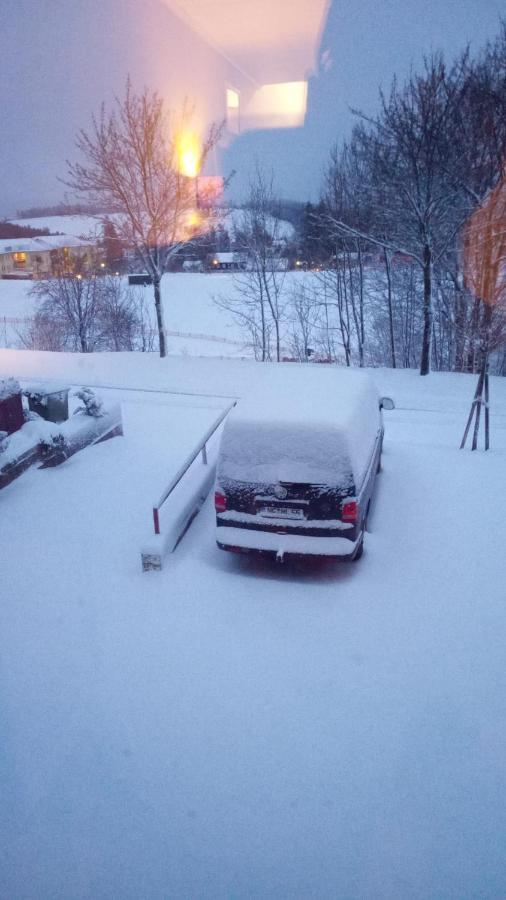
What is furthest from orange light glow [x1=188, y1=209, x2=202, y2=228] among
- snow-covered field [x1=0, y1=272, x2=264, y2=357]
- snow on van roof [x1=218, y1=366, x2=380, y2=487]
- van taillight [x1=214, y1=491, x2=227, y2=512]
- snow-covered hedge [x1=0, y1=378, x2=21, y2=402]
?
van taillight [x1=214, y1=491, x2=227, y2=512]

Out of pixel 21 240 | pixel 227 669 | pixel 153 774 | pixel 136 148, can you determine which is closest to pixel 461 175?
pixel 136 148

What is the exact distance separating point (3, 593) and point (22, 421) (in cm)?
374

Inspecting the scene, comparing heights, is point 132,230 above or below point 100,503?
above

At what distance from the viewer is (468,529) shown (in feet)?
19.8

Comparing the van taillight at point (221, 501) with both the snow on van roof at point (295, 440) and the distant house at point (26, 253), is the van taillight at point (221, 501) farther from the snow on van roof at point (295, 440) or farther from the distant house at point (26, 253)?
the distant house at point (26, 253)

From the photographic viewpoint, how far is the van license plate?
4.96m

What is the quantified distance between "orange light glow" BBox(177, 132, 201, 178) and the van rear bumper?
15.5m

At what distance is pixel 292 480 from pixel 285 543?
2.05 ft

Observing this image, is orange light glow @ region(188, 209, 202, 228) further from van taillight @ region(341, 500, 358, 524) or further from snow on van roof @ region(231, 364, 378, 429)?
van taillight @ region(341, 500, 358, 524)

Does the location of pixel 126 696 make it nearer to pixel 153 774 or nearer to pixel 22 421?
pixel 153 774

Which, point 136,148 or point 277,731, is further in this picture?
point 136,148

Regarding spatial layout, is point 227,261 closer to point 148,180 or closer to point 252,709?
point 148,180

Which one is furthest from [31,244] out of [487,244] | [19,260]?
[487,244]

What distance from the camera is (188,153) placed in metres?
17.2
